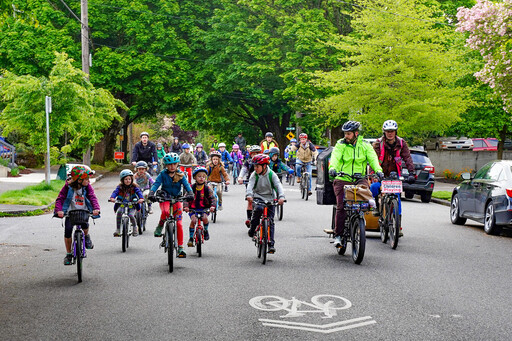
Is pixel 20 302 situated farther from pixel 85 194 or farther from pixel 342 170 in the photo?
pixel 342 170

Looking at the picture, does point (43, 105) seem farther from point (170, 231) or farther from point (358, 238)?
point (358, 238)

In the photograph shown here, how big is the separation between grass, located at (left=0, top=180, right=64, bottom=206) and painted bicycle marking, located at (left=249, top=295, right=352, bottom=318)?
1206 cm

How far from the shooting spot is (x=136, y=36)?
4091cm

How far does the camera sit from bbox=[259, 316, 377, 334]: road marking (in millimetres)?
6191

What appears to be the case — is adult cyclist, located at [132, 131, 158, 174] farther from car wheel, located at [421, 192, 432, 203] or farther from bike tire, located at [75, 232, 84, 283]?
car wheel, located at [421, 192, 432, 203]

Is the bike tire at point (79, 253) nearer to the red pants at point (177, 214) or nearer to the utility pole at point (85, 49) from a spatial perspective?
the red pants at point (177, 214)

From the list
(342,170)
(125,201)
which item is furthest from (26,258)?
(342,170)

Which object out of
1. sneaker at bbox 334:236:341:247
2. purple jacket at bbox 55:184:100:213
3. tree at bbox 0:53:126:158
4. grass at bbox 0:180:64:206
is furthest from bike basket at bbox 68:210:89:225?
tree at bbox 0:53:126:158

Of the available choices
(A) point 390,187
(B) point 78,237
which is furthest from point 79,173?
(A) point 390,187

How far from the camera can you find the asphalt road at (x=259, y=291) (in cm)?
616

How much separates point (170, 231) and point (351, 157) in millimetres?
2850

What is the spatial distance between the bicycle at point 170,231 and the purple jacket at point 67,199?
0.99 metres

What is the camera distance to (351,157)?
10.1m

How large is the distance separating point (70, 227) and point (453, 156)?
104 ft
